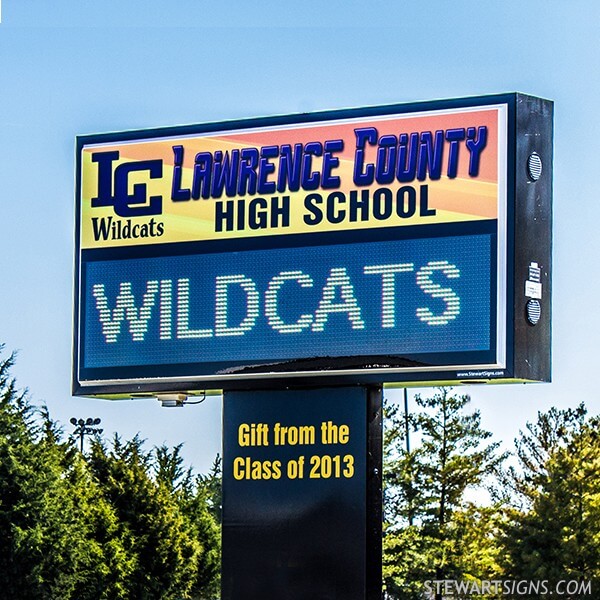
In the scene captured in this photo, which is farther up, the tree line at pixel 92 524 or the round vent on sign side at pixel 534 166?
the round vent on sign side at pixel 534 166

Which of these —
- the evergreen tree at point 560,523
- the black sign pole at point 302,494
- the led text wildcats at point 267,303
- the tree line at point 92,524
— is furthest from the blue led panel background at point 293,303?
the evergreen tree at point 560,523

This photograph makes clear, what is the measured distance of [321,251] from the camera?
65.3ft

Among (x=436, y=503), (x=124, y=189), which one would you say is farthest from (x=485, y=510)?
(x=124, y=189)

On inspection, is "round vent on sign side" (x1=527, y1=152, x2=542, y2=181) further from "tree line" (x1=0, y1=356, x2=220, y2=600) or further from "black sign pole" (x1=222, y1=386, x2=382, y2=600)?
"tree line" (x1=0, y1=356, x2=220, y2=600)

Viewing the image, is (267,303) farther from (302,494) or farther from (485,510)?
(485,510)

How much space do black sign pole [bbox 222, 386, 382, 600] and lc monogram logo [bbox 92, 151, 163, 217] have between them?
7.06 feet

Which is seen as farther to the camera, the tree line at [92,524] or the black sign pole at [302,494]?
the tree line at [92,524]

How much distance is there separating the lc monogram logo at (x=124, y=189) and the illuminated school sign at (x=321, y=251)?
20 mm

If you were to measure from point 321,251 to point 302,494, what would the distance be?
2.34m

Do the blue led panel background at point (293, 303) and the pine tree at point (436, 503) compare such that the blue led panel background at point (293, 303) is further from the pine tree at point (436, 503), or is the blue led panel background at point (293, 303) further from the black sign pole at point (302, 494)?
the pine tree at point (436, 503)

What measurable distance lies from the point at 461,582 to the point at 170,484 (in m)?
7.07

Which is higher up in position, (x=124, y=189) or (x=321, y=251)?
(x=124, y=189)

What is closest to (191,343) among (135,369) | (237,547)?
(135,369)

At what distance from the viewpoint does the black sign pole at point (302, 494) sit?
1956cm
